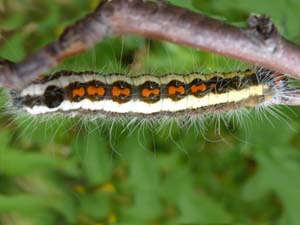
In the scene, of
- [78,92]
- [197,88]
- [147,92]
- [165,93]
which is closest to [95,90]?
[78,92]

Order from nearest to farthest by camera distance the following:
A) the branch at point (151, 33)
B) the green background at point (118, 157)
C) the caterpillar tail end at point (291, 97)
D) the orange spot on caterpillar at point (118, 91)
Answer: the branch at point (151, 33), the caterpillar tail end at point (291, 97), the orange spot on caterpillar at point (118, 91), the green background at point (118, 157)

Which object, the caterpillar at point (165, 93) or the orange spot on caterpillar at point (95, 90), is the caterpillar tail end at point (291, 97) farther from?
the orange spot on caterpillar at point (95, 90)

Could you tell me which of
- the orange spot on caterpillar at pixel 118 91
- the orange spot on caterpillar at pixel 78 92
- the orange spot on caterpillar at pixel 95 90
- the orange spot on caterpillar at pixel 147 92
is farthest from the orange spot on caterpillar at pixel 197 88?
the orange spot on caterpillar at pixel 78 92

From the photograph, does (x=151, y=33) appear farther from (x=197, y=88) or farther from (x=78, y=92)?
(x=197, y=88)

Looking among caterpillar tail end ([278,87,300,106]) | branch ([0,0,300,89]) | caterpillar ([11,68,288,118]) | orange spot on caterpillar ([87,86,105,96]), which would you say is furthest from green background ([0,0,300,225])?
branch ([0,0,300,89])

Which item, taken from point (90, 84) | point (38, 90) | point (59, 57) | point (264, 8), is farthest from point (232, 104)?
point (59, 57)

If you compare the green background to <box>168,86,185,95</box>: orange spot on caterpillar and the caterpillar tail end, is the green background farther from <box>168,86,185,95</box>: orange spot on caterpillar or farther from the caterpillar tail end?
the caterpillar tail end

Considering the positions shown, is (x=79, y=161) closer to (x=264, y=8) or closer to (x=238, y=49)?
(x=264, y=8)
